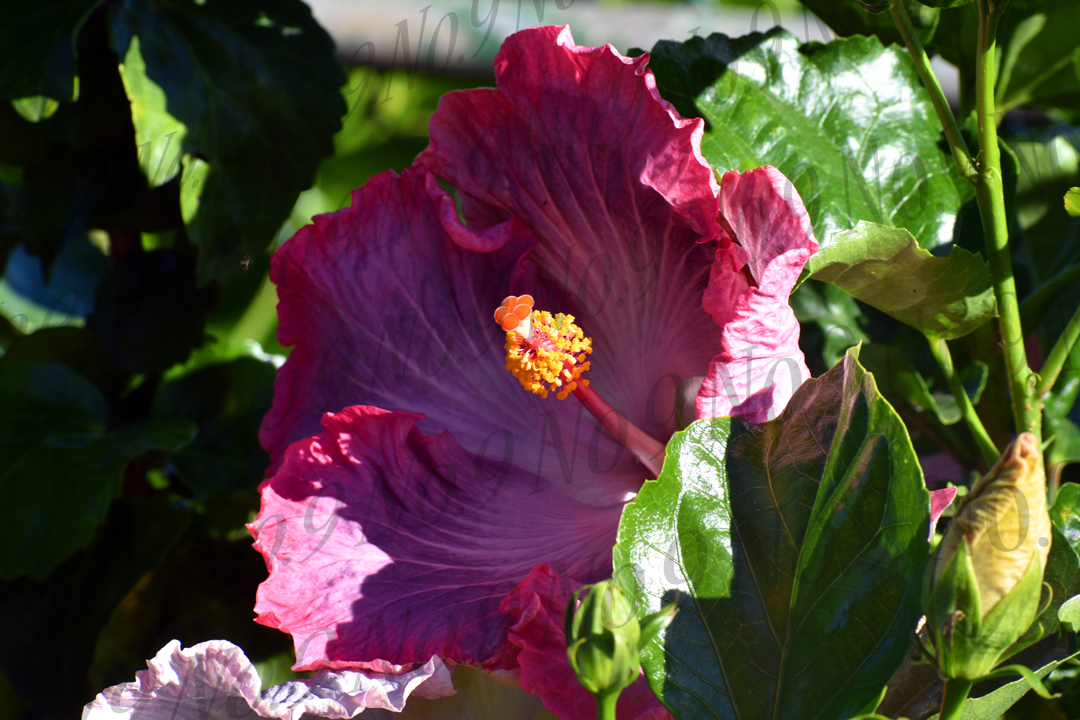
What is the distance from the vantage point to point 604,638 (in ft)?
1.51

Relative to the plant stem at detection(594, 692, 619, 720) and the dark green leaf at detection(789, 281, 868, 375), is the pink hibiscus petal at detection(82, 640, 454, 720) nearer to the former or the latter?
the plant stem at detection(594, 692, 619, 720)

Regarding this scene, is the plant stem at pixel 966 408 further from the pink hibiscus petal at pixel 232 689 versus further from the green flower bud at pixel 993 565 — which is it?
the pink hibiscus petal at pixel 232 689

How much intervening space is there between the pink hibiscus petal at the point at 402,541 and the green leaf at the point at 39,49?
0.42 meters

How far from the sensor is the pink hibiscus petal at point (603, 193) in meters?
0.63

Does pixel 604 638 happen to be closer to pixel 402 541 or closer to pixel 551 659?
pixel 551 659

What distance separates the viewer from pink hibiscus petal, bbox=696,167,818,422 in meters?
0.58

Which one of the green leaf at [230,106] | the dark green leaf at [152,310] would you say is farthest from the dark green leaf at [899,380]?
the dark green leaf at [152,310]

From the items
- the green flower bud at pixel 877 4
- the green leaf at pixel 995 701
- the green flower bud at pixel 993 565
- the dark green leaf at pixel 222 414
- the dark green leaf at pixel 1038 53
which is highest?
the green flower bud at pixel 877 4

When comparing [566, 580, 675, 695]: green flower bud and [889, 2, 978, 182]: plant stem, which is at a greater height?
[889, 2, 978, 182]: plant stem

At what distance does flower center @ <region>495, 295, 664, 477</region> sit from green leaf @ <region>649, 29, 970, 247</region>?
167mm

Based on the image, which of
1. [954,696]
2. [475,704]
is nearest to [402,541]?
[475,704]

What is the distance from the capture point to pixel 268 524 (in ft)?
2.19

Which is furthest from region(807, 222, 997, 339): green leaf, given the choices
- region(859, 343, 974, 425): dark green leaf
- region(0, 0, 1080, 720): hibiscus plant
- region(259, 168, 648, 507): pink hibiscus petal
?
→ region(259, 168, 648, 507): pink hibiscus petal

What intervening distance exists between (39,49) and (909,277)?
0.75 meters
